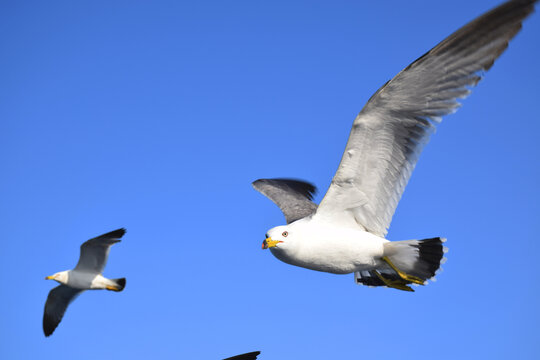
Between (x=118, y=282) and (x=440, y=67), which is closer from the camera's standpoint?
(x=440, y=67)

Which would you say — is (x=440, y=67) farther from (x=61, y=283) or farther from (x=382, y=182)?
(x=61, y=283)

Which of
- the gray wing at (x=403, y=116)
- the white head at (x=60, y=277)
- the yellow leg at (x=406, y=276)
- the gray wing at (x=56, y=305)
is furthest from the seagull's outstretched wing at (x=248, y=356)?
the gray wing at (x=56, y=305)

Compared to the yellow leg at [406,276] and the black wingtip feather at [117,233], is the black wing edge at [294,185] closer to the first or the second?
the black wingtip feather at [117,233]

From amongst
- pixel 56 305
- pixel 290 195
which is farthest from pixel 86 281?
pixel 290 195

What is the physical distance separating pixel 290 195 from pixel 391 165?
3.48 m

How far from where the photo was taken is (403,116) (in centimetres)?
571

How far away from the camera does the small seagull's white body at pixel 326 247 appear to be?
5.85 metres

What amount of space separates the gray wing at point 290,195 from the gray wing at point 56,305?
3831 mm

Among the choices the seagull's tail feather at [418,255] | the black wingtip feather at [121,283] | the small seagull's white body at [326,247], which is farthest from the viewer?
the black wingtip feather at [121,283]

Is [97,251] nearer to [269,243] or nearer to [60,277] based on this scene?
[60,277]

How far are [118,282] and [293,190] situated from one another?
352 cm

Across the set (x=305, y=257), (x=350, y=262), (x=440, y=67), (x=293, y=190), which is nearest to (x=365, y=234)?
(x=350, y=262)

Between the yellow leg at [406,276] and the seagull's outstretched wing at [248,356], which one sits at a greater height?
the yellow leg at [406,276]

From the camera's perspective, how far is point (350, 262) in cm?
608
